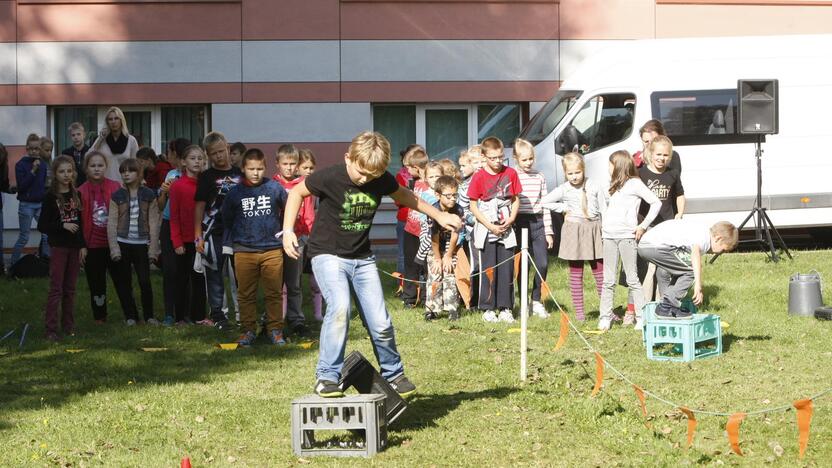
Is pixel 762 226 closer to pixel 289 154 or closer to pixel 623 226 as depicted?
pixel 623 226

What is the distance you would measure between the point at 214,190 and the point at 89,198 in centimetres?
132

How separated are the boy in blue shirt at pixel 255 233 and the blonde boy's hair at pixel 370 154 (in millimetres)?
3418

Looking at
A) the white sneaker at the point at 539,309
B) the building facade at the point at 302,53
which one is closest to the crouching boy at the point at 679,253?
the white sneaker at the point at 539,309

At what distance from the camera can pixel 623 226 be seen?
1136cm

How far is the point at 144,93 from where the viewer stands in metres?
21.9

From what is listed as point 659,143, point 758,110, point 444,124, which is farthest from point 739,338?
point 444,124

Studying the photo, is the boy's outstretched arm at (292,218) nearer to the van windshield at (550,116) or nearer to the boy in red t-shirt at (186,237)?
the boy in red t-shirt at (186,237)

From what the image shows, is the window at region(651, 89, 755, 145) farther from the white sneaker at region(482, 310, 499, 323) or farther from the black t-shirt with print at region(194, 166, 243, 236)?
the black t-shirt with print at region(194, 166, 243, 236)

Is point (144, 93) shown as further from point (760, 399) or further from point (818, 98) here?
point (760, 399)

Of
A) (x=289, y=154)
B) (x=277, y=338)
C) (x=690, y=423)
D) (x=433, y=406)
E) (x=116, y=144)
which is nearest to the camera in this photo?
(x=690, y=423)

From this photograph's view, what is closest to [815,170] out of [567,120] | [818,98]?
[818,98]

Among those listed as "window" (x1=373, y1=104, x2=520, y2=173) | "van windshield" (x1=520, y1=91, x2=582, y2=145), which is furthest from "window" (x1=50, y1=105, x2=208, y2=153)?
"van windshield" (x1=520, y1=91, x2=582, y2=145)

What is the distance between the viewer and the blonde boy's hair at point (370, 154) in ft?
24.6

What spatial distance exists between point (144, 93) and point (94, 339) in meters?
11.0
